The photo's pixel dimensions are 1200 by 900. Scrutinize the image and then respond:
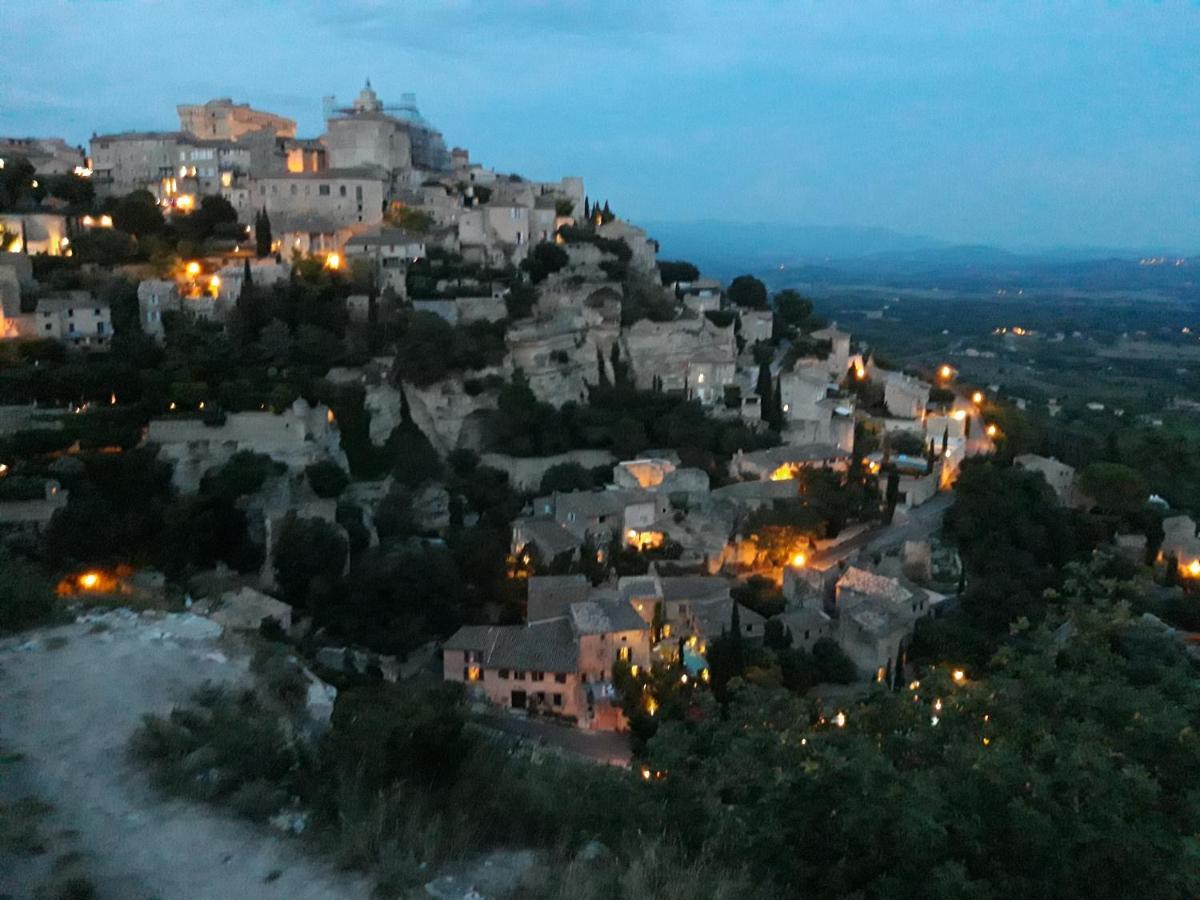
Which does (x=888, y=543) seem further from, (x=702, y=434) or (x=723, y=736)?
(x=723, y=736)

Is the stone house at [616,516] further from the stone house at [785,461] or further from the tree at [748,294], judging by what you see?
the tree at [748,294]

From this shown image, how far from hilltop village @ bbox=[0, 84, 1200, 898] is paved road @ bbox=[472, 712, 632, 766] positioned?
143 mm

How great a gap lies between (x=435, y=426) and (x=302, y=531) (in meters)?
6.76

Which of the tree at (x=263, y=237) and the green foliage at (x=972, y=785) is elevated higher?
the tree at (x=263, y=237)

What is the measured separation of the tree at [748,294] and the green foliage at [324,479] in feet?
63.4

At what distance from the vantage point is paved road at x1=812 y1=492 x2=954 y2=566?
19969 mm

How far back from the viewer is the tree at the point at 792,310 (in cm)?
3441

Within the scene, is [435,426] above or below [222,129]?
below

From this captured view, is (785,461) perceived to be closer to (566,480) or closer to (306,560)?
(566,480)

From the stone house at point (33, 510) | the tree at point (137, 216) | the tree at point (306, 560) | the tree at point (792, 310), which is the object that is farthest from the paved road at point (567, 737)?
the tree at point (792, 310)

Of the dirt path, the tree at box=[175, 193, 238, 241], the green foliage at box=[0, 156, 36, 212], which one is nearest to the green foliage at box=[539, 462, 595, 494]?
the tree at box=[175, 193, 238, 241]

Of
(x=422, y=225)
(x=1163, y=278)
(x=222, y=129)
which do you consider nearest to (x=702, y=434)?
(x=422, y=225)

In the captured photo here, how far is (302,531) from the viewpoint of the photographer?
57.8 feet

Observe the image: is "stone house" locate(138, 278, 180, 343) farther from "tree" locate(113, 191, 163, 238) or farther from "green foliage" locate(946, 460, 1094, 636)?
"green foliage" locate(946, 460, 1094, 636)
